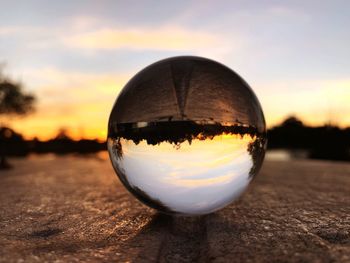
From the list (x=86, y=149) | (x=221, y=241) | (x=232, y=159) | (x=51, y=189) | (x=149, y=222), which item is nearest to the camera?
(x=221, y=241)

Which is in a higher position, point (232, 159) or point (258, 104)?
point (258, 104)

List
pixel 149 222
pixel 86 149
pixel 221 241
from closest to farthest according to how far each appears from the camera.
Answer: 1. pixel 221 241
2. pixel 149 222
3. pixel 86 149

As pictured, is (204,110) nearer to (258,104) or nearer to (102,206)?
(258,104)

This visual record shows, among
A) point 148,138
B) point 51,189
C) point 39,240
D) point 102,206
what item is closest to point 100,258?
point 39,240

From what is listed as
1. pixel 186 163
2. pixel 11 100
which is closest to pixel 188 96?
pixel 186 163

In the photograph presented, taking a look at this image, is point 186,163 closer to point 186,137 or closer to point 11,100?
point 186,137

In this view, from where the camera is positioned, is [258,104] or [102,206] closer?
[258,104]
